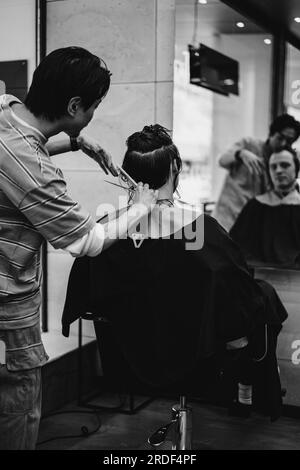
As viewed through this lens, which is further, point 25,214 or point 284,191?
point 284,191

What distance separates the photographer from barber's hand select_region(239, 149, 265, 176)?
3733 millimetres

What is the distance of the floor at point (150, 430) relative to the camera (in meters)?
2.68

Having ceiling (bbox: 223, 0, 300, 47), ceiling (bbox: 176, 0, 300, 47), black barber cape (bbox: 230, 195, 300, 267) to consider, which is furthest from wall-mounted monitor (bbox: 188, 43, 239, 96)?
black barber cape (bbox: 230, 195, 300, 267)

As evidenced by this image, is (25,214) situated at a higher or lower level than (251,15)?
lower

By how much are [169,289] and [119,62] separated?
59.1 inches

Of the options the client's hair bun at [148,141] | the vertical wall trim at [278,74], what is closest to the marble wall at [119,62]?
the client's hair bun at [148,141]

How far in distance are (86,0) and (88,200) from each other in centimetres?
102

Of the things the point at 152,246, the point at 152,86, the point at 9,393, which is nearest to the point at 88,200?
the point at 152,86

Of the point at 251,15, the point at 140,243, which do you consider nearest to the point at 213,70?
the point at 251,15

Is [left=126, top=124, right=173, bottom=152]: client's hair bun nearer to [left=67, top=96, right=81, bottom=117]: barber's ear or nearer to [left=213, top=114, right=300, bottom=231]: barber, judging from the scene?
[left=67, top=96, right=81, bottom=117]: barber's ear

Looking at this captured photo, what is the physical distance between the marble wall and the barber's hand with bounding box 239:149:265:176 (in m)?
0.90

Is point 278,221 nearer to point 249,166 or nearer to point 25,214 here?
point 249,166

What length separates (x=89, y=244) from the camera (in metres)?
1.58

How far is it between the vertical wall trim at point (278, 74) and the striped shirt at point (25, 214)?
285 cm
